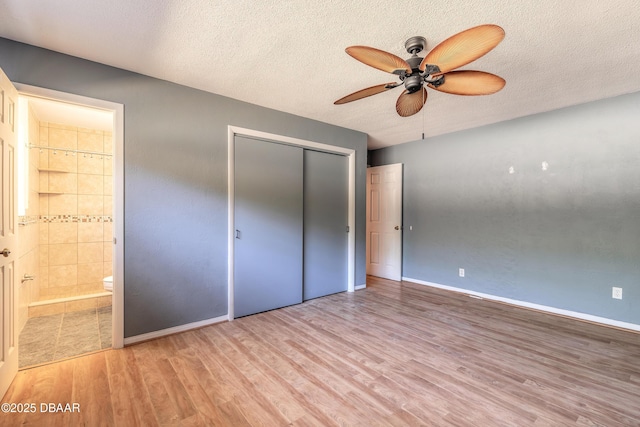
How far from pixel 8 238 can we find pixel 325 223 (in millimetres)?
2978

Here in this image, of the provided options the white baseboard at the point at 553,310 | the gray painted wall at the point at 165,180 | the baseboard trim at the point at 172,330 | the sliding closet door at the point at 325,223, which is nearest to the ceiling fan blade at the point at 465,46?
the gray painted wall at the point at 165,180

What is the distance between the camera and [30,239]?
304cm

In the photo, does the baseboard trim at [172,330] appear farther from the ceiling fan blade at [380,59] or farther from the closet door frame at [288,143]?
the ceiling fan blade at [380,59]

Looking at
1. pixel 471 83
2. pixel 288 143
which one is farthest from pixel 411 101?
pixel 288 143

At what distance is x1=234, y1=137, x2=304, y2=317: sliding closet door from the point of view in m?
3.08

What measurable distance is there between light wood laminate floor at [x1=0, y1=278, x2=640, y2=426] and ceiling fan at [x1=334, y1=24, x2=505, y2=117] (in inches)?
78.3

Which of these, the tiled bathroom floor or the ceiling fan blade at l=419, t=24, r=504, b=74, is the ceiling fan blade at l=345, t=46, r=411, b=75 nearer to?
the ceiling fan blade at l=419, t=24, r=504, b=74

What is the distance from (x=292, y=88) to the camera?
9.04ft

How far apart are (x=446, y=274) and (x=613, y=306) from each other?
→ 178cm

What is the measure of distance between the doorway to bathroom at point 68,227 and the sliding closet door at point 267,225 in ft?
3.61

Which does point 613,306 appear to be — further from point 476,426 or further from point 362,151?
point 362,151

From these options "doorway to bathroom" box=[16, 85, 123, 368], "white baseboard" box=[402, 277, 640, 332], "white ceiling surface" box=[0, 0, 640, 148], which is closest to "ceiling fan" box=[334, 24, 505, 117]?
"white ceiling surface" box=[0, 0, 640, 148]

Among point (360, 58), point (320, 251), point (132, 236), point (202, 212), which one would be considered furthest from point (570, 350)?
point (132, 236)

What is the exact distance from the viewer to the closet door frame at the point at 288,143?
298cm
